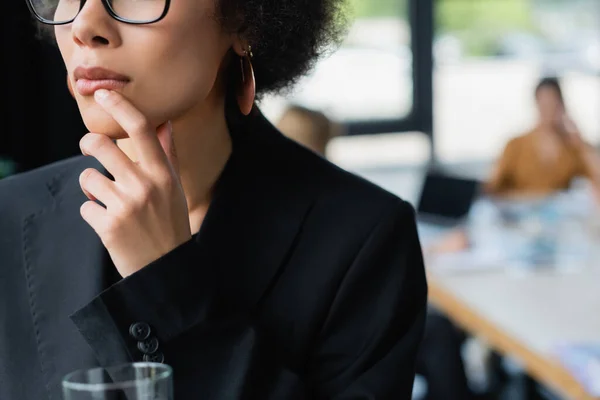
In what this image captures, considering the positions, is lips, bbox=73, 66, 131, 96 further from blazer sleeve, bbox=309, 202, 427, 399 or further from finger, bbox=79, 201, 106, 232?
blazer sleeve, bbox=309, 202, 427, 399

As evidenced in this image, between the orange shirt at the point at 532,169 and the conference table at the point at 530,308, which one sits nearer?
the conference table at the point at 530,308

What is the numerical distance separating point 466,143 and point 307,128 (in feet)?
10.1

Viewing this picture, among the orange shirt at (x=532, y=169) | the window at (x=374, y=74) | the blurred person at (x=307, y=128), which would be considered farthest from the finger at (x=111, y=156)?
the window at (x=374, y=74)

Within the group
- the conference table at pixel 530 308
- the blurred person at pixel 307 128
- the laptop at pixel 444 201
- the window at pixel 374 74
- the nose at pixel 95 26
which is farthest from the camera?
the window at pixel 374 74

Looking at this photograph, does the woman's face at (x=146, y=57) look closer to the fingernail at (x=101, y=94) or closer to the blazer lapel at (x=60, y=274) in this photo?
the fingernail at (x=101, y=94)

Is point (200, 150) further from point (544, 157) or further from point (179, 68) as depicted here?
point (544, 157)

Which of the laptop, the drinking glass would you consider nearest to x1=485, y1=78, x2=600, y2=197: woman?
the laptop

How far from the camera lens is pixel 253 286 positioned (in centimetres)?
104

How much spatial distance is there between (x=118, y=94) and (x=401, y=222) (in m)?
0.39

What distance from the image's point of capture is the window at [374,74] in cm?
556

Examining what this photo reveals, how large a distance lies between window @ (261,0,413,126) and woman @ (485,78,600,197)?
3.94 feet

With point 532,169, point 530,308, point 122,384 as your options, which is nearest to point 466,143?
point 532,169

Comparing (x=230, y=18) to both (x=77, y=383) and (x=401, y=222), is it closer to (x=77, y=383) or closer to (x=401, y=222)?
(x=401, y=222)

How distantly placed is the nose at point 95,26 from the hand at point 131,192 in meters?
0.05
